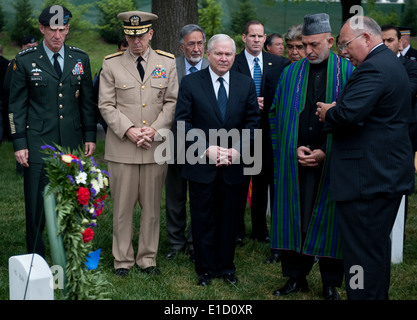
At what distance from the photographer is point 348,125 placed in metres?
4.18

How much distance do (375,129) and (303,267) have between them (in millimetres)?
1460

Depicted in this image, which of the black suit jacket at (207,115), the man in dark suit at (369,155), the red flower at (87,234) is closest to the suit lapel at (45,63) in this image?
the black suit jacket at (207,115)

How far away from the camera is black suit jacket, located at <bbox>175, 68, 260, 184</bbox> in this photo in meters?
5.15

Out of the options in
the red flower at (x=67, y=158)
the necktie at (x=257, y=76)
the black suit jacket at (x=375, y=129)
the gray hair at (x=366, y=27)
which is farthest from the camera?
the necktie at (x=257, y=76)

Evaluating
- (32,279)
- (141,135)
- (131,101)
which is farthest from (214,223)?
(32,279)

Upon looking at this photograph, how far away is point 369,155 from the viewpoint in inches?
165

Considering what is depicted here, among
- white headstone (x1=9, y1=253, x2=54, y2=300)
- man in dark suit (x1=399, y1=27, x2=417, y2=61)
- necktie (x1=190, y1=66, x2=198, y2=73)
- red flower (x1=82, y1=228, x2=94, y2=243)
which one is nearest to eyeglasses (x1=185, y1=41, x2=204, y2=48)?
necktie (x1=190, y1=66, x2=198, y2=73)

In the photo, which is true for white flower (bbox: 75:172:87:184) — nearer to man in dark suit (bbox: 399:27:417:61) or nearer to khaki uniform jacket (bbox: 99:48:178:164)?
khaki uniform jacket (bbox: 99:48:178:164)

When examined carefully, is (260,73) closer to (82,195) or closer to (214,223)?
(214,223)

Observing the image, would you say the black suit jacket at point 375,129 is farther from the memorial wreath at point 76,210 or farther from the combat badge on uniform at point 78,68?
the combat badge on uniform at point 78,68

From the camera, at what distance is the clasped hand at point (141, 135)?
17.3 feet

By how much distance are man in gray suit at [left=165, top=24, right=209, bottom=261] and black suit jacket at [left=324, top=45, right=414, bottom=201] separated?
73.2 inches

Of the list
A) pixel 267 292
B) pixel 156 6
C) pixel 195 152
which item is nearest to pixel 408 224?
pixel 267 292

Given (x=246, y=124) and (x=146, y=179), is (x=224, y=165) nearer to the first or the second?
(x=246, y=124)
